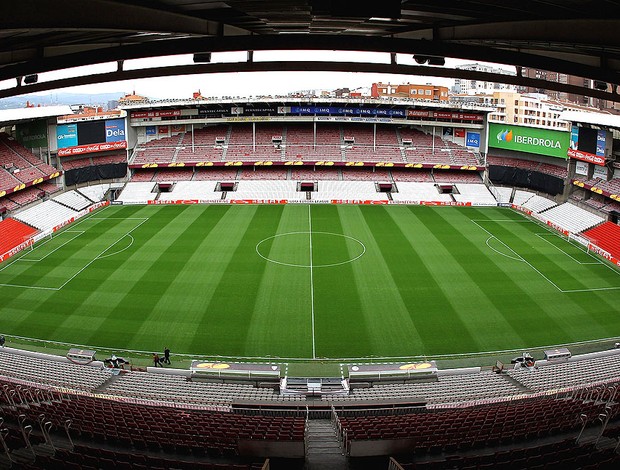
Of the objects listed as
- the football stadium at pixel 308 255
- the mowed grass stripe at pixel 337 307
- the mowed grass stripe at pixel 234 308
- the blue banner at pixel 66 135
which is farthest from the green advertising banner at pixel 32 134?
the mowed grass stripe at pixel 337 307

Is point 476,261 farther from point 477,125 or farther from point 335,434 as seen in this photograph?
point 477,125

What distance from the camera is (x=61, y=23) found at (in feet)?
20.8

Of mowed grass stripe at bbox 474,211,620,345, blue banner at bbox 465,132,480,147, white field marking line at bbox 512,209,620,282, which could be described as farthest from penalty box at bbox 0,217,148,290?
blue banner at bbox 465,132,480,147

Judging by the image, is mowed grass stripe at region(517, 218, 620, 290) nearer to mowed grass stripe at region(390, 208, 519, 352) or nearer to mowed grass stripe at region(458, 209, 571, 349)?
mowed grass stripe at region(458, 209, 571, 349)

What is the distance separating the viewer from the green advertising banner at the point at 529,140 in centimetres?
5456

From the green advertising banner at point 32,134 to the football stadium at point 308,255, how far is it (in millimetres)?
156

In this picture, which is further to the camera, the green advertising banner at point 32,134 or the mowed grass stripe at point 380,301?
the green advertising banner at point 32,134

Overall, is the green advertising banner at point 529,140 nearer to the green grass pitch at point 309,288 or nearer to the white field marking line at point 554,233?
the white field marking line at point 554,233

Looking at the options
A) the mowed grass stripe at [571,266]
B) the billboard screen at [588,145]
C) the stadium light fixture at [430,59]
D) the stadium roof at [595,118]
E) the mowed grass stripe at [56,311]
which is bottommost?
the mowed grass stripe at [56,311]

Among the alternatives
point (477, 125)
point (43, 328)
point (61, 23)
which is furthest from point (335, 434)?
point (477, 125)

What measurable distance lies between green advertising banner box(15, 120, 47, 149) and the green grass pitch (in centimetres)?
1340

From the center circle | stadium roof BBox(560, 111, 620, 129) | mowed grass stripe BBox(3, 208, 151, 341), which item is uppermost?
stadium roof BBox(560, 111, 620, 129)

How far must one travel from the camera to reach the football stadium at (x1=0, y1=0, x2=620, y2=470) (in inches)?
389

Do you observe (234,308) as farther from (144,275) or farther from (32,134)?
(32,134)
